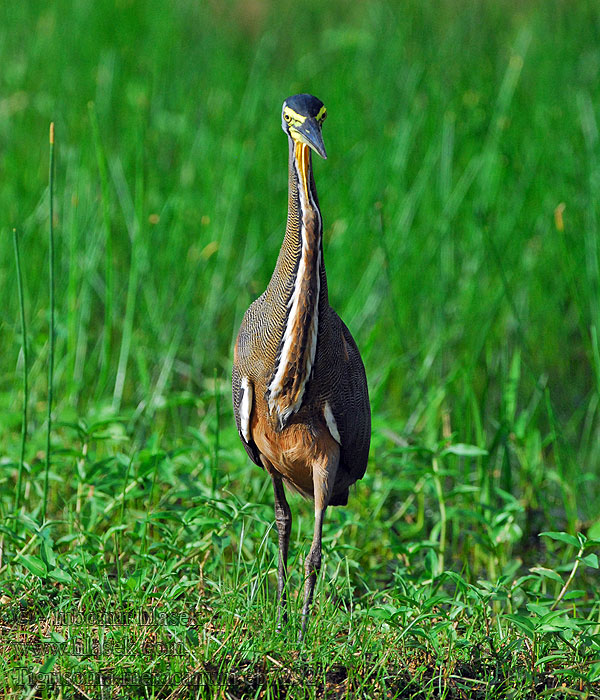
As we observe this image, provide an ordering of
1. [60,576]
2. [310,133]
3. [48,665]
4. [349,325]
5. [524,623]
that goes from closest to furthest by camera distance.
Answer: [48,665] < [310,133] < [524,623] < [60,576] < [349,325]

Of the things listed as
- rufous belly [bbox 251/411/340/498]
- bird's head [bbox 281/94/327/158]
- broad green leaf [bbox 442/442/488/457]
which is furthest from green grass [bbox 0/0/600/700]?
bird's head [bbox 281/94/327/158]

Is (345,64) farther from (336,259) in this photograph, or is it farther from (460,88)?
(336,259)

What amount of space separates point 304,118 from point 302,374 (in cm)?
75

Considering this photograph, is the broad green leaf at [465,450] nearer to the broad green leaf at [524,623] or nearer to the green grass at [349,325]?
the green grass at [349,325]

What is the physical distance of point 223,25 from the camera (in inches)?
373

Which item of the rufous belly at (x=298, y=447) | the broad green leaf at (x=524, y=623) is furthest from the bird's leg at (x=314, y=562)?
the broad green leaf at (x=524, y=623)

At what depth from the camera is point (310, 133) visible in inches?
99.9

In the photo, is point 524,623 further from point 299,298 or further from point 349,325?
point 349,325

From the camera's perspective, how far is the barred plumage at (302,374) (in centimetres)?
262

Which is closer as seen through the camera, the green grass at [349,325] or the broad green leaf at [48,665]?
the broad green leaf at [48,665]

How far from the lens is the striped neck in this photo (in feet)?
8.53

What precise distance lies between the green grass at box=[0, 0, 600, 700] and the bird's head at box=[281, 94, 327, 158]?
1186 mm

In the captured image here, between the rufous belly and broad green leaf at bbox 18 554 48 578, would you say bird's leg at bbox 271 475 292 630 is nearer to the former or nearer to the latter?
the rufous belly

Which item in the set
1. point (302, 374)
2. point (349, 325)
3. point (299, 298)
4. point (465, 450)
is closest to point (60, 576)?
point (302, 374)
